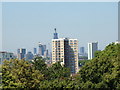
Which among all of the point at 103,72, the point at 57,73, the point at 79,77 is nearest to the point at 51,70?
the point at 57,73

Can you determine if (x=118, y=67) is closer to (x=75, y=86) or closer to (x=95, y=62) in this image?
(x=95, y=62)

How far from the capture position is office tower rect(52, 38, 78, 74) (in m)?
16.4

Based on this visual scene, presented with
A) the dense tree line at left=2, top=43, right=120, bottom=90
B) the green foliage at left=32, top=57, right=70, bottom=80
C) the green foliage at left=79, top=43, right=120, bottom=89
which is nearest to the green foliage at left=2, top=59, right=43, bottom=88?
the dense tree line at left=2, top=43, right=120, bottom=90

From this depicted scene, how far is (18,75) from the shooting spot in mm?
3773

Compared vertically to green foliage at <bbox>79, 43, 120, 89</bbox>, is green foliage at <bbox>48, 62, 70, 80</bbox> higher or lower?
lower

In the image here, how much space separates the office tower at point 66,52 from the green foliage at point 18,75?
11858 mm

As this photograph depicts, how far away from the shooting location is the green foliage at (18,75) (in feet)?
11.6

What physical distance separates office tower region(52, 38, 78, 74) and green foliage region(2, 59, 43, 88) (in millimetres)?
11858

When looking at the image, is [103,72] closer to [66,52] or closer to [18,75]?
[18,75]

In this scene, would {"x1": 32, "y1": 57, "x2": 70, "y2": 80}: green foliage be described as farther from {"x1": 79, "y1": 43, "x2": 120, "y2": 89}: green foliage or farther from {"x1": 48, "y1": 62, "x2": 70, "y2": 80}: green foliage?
{"x1": 79, "y1": 43, "x2": 120, "y2": 89}: green foliage

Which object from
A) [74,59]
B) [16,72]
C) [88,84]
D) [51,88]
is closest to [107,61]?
[88,84]

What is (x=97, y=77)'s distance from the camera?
3.49 meters

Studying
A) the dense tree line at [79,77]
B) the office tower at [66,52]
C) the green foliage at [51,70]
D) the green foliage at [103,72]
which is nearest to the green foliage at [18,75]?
the dense tree line at [79,77]

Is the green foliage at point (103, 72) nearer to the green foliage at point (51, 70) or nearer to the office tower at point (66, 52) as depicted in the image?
the green foliage at point (51, 70)
